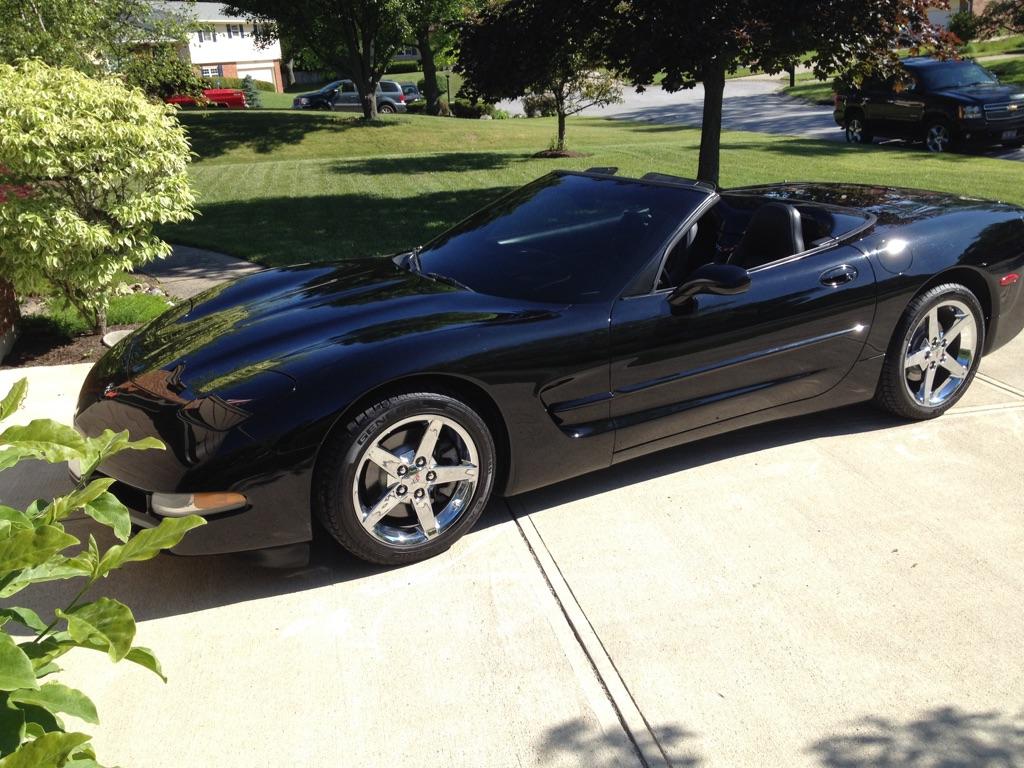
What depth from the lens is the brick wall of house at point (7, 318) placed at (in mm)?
6227

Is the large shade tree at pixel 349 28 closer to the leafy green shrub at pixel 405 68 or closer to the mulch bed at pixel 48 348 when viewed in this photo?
the mulch bed at pixel 48 348

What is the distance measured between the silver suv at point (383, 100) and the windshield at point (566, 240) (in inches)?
1400

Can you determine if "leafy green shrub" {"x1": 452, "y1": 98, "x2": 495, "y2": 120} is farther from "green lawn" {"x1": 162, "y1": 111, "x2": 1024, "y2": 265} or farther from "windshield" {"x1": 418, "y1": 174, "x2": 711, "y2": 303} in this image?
"windshield" {"x1": 418, "y1": 174, "x2": 711, "y2": 303}

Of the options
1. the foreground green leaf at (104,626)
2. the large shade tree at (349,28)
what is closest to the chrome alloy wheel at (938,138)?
the large shade tree at (349,28)

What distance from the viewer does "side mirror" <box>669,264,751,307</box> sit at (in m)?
3.98

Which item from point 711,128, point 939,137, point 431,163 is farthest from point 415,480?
point 939,137

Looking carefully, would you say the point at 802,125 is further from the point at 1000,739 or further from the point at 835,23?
the point at 1000,739

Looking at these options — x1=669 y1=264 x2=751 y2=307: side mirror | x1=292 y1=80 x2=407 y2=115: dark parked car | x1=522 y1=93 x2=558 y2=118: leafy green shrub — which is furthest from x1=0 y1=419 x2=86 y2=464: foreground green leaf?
x1=292 y1=80 x2=407 y2=115: dark parked car

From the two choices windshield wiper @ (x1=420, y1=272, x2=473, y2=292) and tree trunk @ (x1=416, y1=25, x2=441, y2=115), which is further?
tree trunk @ (x1=416, y1=25, x2=441, y2=115)

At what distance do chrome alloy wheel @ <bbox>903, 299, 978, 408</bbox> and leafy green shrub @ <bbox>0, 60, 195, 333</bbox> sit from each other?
181 inches

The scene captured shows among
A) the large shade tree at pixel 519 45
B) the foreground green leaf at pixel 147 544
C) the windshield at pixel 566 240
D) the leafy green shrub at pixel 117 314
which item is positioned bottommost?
the leafy green shrub at pixel 117 314

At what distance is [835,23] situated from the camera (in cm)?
914

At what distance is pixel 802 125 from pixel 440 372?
81.0 ft

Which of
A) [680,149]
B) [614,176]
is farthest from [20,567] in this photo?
[680,149]
